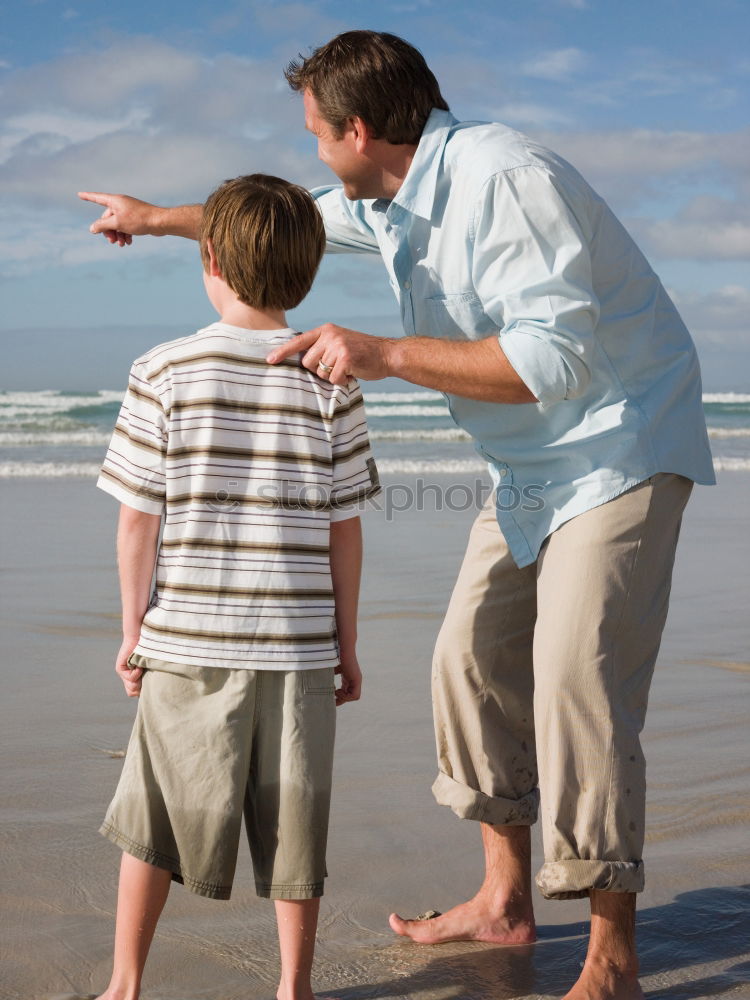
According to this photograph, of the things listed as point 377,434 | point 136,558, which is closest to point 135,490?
point 136,558

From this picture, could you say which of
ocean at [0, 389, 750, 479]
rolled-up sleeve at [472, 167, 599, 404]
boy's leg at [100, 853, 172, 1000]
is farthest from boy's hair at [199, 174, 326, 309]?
Result: ocean at [0, 389, 750, 479]

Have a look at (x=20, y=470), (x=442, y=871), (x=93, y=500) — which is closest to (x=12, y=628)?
(x=442, y=871)

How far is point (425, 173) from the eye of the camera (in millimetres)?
2354

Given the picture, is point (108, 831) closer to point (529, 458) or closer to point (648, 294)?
point (529, 458)

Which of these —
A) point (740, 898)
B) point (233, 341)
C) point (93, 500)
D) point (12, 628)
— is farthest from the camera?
point (93, 500)

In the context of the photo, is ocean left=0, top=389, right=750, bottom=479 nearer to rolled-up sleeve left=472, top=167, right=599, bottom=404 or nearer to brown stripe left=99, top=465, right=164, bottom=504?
brown stripe left=99, top=465, right=164, bottom=504

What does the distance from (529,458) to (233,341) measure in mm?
714

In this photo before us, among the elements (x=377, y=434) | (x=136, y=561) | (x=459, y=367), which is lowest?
(x=377, y=434)

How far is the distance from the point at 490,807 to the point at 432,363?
1094 mm

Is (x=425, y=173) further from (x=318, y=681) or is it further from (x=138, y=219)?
(x=318, y=681)

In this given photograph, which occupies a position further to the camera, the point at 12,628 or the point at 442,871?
the point at 12,628

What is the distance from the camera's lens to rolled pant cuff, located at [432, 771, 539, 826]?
8.41ft

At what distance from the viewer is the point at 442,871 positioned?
278cm

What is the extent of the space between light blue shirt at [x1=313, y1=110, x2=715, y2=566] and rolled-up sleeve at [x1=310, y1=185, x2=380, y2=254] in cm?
40
